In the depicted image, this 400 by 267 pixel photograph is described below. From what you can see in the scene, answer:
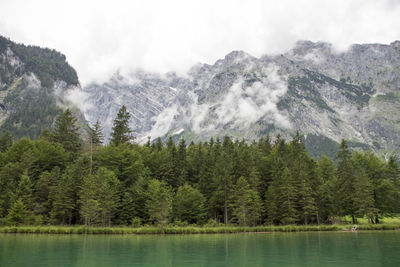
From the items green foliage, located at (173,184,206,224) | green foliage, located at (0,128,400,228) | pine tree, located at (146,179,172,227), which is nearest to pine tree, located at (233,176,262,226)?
green foliage, located at (0,128,400,228)

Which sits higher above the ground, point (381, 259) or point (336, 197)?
point (336, 197)

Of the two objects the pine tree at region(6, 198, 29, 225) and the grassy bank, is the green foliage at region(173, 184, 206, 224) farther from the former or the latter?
the pine tree at region(6, 198, 29, 225)

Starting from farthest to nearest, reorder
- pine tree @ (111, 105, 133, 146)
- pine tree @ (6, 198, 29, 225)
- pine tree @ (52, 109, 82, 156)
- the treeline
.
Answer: pine tree @ (111, 105, 133, 146) < pine tree @ (52, 109, 82, 156) < the treeline < pine tree @ (6, 198, 29, 225)

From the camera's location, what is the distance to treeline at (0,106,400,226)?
221ft

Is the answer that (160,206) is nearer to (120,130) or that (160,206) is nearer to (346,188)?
(120,130)

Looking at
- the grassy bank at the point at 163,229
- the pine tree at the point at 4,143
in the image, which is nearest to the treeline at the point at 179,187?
the grassy bank at the point at 163,229

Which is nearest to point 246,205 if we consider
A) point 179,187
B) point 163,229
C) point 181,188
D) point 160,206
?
point 181,188

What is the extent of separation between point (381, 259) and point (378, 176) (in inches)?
2523

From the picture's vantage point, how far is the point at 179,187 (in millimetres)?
79062

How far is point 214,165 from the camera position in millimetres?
88375

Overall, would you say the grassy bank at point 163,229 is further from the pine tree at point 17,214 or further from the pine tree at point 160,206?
the pine tree at point 17,214

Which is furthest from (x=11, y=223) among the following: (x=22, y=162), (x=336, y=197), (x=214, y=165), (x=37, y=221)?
(x=336, y=197)

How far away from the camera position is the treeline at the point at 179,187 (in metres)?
67.2

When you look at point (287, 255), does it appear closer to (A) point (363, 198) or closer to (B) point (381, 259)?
(B) point (381, 259)
